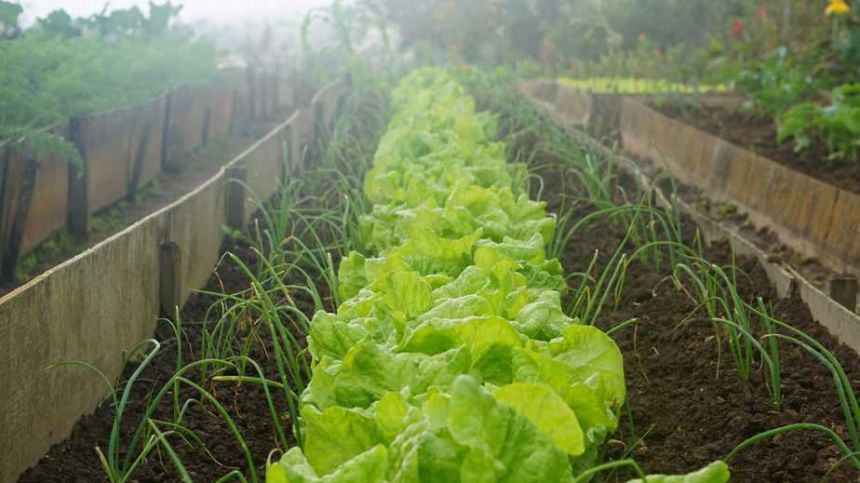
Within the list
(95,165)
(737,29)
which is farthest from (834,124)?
(737,29)

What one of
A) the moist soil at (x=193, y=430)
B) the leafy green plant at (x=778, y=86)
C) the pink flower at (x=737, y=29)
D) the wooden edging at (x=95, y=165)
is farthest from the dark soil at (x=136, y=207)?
the pink flower at (x=737, y=29)

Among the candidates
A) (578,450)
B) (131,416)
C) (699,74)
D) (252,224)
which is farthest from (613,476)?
(699,74)

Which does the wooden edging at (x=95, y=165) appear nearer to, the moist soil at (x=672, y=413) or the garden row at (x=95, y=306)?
the garden row at (x=95, y=306)

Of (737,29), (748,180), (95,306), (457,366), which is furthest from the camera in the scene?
(737,29)

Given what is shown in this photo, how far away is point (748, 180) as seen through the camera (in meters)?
7.80

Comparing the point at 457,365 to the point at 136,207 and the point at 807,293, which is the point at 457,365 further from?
the point at 136,207

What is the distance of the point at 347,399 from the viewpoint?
269 cm

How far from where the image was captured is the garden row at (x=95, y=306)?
324cm

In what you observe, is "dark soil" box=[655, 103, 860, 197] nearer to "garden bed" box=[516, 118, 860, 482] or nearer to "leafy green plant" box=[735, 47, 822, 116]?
"leafy green plant" box=[735, 47, 822, 116]

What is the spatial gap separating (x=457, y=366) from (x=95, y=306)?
1624 millimetres

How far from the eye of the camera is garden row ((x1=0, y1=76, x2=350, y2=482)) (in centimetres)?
324

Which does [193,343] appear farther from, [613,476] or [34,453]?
[613,476]

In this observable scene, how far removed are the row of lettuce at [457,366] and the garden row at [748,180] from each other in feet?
6.02

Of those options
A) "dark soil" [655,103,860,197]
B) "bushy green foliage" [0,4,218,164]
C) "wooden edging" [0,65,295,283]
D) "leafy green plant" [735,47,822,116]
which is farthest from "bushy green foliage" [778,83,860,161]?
"bushy green foliage" [0,4,218,164]
